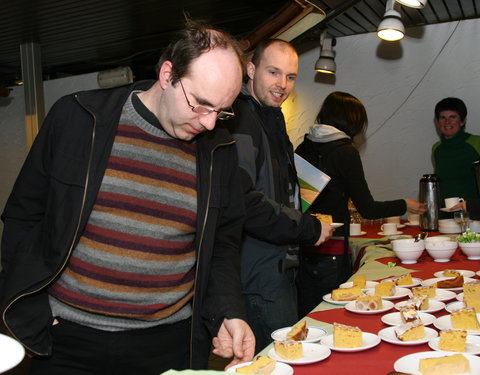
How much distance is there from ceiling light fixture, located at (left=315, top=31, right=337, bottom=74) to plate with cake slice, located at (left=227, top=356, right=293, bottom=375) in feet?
14.7

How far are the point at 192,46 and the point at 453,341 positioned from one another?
0.97 m

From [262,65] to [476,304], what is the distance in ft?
4.51

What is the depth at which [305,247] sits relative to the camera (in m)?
3.15

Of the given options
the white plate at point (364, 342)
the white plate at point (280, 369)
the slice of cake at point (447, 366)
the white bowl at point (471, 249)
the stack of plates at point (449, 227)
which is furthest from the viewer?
the stack of plates at point (449, 227)

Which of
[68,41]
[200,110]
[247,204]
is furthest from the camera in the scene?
[68,41]

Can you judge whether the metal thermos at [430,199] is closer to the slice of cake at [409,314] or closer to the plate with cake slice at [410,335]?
the slice of cake at [409,314]

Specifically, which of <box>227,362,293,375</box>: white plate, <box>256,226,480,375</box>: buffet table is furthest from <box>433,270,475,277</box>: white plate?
<box>227,362,293,375</box>: white plate

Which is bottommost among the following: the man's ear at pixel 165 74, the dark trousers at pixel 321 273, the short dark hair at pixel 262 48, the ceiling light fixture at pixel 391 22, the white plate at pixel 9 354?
the dark trousers at pixel 321 273

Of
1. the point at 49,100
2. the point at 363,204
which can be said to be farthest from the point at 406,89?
the point at 49,100

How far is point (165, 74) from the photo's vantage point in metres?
1.50

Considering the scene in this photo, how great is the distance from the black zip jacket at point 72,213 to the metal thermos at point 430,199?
2355 mm

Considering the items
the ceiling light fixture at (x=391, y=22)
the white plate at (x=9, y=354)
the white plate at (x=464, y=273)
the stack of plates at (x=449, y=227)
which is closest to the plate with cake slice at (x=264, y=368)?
the white plate at (x=9, y=354)

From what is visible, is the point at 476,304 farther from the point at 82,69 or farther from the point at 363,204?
the point at 82,69

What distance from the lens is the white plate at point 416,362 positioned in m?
1.12
